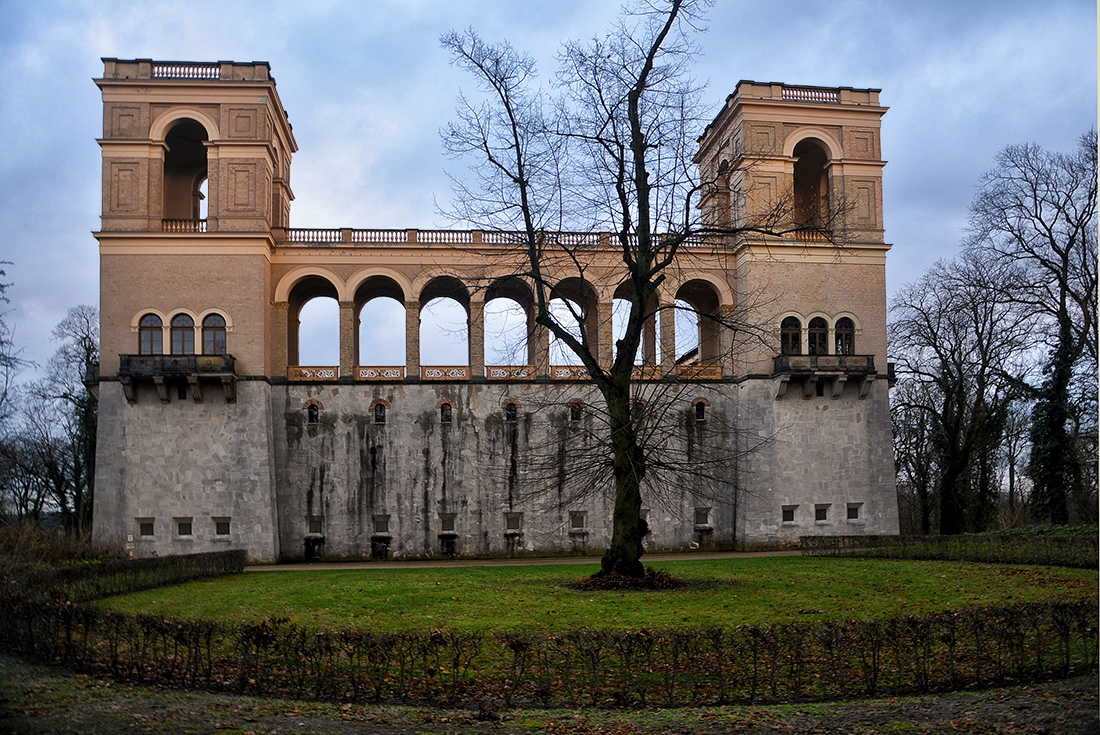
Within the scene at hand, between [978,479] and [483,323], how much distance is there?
2775 centimetres

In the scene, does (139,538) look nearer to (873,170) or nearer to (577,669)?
(577,669)

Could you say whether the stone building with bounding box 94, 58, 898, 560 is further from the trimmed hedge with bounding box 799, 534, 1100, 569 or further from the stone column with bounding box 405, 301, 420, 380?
the trimmed hedge with bounding box 799, 534, 1100, 569

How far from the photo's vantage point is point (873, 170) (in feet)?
144

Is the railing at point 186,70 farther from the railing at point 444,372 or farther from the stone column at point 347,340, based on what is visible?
the railing at point 444,372

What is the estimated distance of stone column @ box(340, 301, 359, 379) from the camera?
41.9 meters

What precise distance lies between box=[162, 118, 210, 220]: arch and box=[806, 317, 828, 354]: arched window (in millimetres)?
27641

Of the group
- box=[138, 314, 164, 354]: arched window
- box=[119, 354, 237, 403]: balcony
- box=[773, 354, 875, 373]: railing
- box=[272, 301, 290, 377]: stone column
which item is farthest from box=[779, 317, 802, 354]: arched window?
box=[138, 314, 164, 354]: arched window

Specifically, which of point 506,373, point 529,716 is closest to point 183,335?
point 506,373

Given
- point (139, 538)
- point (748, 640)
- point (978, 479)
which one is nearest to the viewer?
point (748, 640)

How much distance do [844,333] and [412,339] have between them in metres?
19.0

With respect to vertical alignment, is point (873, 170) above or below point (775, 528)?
above

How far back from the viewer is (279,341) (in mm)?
42219

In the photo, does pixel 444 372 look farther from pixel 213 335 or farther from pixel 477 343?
pixel 213 335

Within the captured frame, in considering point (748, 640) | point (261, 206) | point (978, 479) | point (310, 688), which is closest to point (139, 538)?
point (261, 206)
